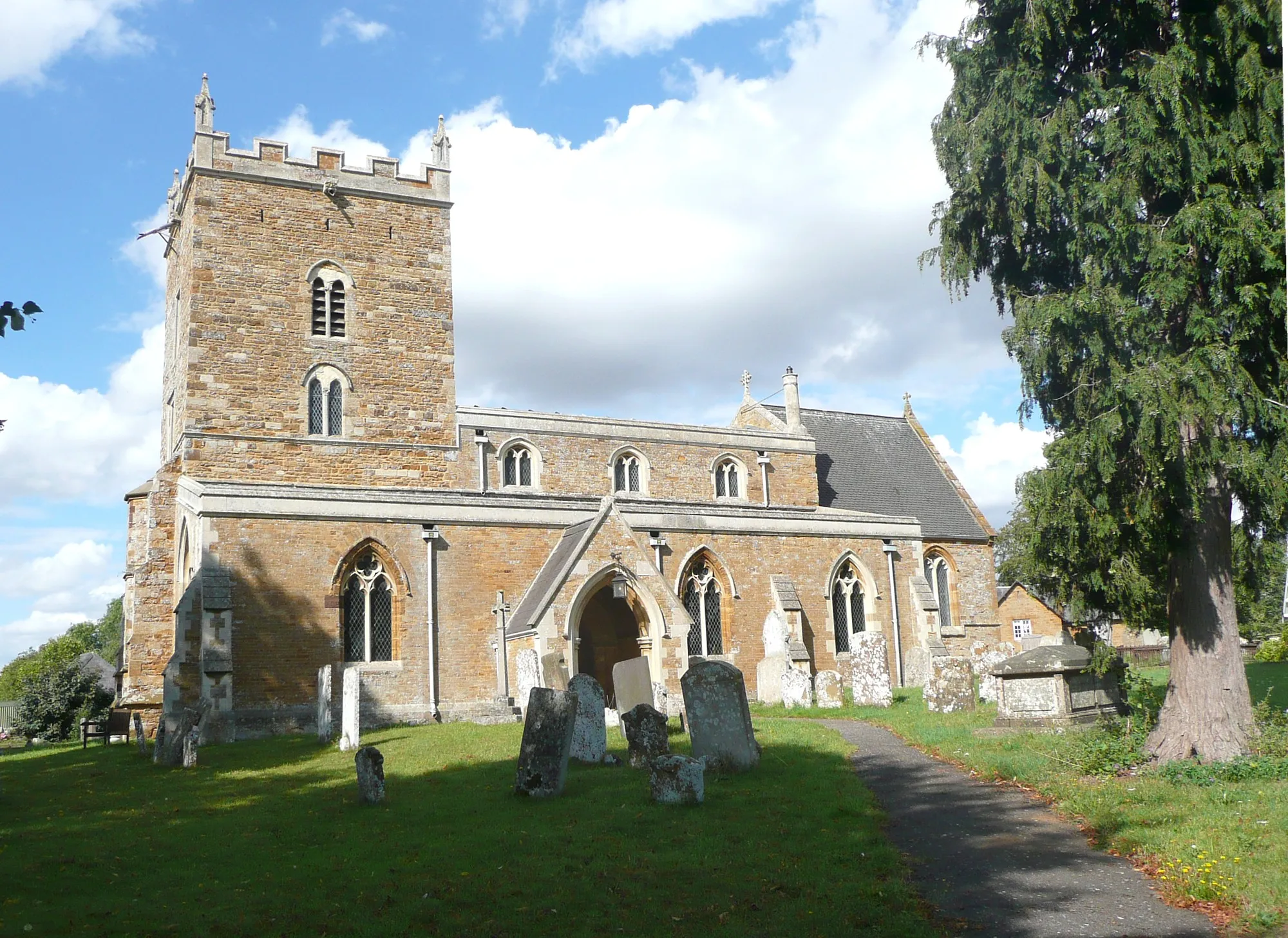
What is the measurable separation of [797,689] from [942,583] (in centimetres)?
1424

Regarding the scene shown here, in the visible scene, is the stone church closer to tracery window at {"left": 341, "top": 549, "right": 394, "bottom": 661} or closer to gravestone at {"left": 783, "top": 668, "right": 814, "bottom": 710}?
tracery window at {"left": 341, "top": 549, "right": 394, "bottom": 661}

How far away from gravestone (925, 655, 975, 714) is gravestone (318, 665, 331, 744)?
37.3 ft

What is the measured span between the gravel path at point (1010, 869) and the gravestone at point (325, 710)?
36.1ft

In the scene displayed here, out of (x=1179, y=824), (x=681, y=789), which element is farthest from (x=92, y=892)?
(x=1179, y=824)

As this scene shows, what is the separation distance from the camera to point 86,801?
14.0m

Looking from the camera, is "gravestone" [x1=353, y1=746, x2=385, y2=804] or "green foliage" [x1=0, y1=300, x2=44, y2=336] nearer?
"green foliage" [x1=0, y1=300, x2=44, y2=336]

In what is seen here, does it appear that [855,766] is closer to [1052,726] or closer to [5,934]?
[1052,726]

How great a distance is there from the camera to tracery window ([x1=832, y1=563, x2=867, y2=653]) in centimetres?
2962

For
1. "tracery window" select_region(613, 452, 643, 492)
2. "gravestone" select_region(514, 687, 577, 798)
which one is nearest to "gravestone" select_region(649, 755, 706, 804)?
"gravestone" select_region(514, 687, 577, 798)

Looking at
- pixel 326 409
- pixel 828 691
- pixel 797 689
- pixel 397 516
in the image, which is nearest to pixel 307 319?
pixel 326 409

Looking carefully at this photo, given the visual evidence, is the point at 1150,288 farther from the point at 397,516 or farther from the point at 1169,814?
the point at 397,516

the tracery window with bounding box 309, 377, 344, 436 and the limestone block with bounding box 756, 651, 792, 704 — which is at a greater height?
the tracery window with bounding box 309, 377, 344, 436

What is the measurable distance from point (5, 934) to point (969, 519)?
33.8 meters

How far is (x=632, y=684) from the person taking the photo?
17000mm
